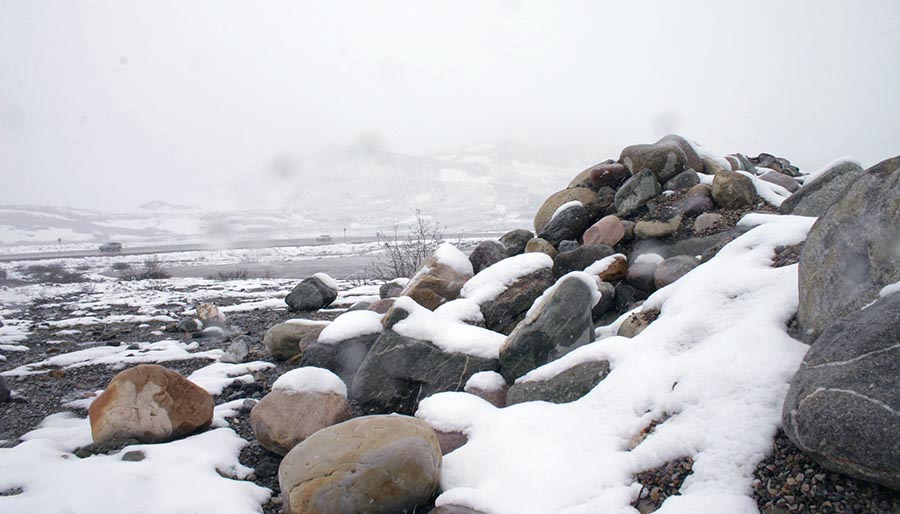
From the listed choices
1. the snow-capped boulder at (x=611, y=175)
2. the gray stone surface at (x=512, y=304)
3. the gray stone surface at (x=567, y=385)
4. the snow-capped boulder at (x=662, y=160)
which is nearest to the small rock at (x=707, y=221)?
the snow-capped boulder at (x=662, y=160)

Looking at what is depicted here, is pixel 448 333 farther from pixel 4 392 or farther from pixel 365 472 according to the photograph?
pixel 4 392

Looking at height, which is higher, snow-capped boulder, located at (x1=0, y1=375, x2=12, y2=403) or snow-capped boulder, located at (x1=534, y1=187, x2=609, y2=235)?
snow-capped boulder, located at (x1=534, y1=187, x2=609, y2=235)

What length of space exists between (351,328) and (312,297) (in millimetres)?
5050

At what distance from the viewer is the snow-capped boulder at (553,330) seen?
4.90m

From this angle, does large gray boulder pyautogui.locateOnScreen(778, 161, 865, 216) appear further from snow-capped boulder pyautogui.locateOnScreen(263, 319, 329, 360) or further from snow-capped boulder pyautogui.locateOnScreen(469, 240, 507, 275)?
snow-capped boulder pyautogui.locateOnScreen(263, 319, 329, 360)

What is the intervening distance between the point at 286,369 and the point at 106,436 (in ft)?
8.45

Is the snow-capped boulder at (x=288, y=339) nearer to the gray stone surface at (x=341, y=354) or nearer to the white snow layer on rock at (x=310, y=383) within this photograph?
the gray stone surface at (x=341, y=354)

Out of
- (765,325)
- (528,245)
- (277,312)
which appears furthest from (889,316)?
(277,312)

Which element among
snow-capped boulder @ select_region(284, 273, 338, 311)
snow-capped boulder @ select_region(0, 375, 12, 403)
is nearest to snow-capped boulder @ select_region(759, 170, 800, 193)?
snow-capped boulder @ select_region(284, 273, 338, 311)

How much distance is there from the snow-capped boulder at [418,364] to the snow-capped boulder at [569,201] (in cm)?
339

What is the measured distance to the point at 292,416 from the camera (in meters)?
4.72

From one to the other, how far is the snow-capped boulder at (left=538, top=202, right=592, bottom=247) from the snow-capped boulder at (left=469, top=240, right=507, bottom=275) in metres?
0.81

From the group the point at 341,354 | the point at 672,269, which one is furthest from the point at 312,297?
the point at 672,269

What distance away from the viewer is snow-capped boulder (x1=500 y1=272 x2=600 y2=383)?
490cm
